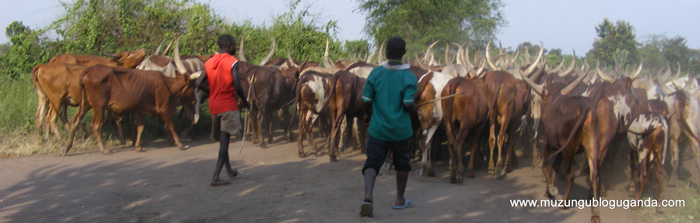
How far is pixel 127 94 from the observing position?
9.94m

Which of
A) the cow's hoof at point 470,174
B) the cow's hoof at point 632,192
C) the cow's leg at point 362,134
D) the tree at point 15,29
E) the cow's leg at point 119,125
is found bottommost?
the cow's hoof at point 632,192

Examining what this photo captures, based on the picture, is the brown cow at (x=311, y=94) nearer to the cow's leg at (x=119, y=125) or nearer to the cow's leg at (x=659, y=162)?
the cow's leg at (x=119, y=125)

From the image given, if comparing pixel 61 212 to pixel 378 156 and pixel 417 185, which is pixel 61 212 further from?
pixel 417 185

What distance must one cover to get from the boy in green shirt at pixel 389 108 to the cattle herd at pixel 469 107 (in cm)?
73

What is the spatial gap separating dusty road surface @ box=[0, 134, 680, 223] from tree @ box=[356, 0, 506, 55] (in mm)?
16241

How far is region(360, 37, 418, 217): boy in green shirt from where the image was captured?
584 cm

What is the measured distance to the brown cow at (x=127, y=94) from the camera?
31.8ft

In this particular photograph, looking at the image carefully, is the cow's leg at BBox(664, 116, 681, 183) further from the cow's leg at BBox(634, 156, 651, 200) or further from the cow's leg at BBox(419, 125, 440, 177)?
the cow's leg at BBox(419, 125, 440, 177)

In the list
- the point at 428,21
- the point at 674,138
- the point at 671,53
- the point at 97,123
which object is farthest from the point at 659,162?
the point at 671,53

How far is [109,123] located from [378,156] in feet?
23.8

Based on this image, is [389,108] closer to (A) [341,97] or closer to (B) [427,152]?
(B) [427,152]

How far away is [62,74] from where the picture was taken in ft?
32.3

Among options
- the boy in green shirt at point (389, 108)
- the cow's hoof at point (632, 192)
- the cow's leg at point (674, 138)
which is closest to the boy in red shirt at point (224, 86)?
the boy in green shirt at point (389, 108)

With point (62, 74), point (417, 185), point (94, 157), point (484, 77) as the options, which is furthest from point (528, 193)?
point (62, 74)
